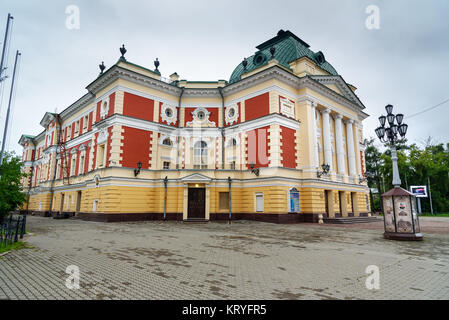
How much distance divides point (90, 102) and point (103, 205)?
13863mm

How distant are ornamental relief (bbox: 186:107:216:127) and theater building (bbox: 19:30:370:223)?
0.34 feet

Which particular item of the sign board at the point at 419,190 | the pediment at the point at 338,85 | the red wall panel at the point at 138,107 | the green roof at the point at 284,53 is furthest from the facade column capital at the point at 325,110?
the sign board at the point at 419,190

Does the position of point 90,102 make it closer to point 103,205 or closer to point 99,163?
point 99,163

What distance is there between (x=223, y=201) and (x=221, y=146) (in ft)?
19.4

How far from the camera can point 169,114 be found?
2597cm

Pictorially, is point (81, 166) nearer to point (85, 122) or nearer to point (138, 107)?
point (85, 122)

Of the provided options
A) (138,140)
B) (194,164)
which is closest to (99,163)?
(138,140)

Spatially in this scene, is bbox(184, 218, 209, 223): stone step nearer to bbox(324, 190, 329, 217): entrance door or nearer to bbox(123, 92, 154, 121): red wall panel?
bbox(123, 92, 154, 121): red wall panel

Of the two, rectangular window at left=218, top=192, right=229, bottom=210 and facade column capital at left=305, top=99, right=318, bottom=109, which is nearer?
rectangular window at left=218, top=192, right=229, bottom=210

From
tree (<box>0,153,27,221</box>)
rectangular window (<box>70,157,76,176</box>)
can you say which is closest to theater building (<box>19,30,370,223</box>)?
rectangular window (<box>70,157,76,176</box>)

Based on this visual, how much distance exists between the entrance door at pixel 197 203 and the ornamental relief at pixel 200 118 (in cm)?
750

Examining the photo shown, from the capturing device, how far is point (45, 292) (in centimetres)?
467

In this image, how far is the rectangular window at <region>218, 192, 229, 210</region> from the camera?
904 inches
